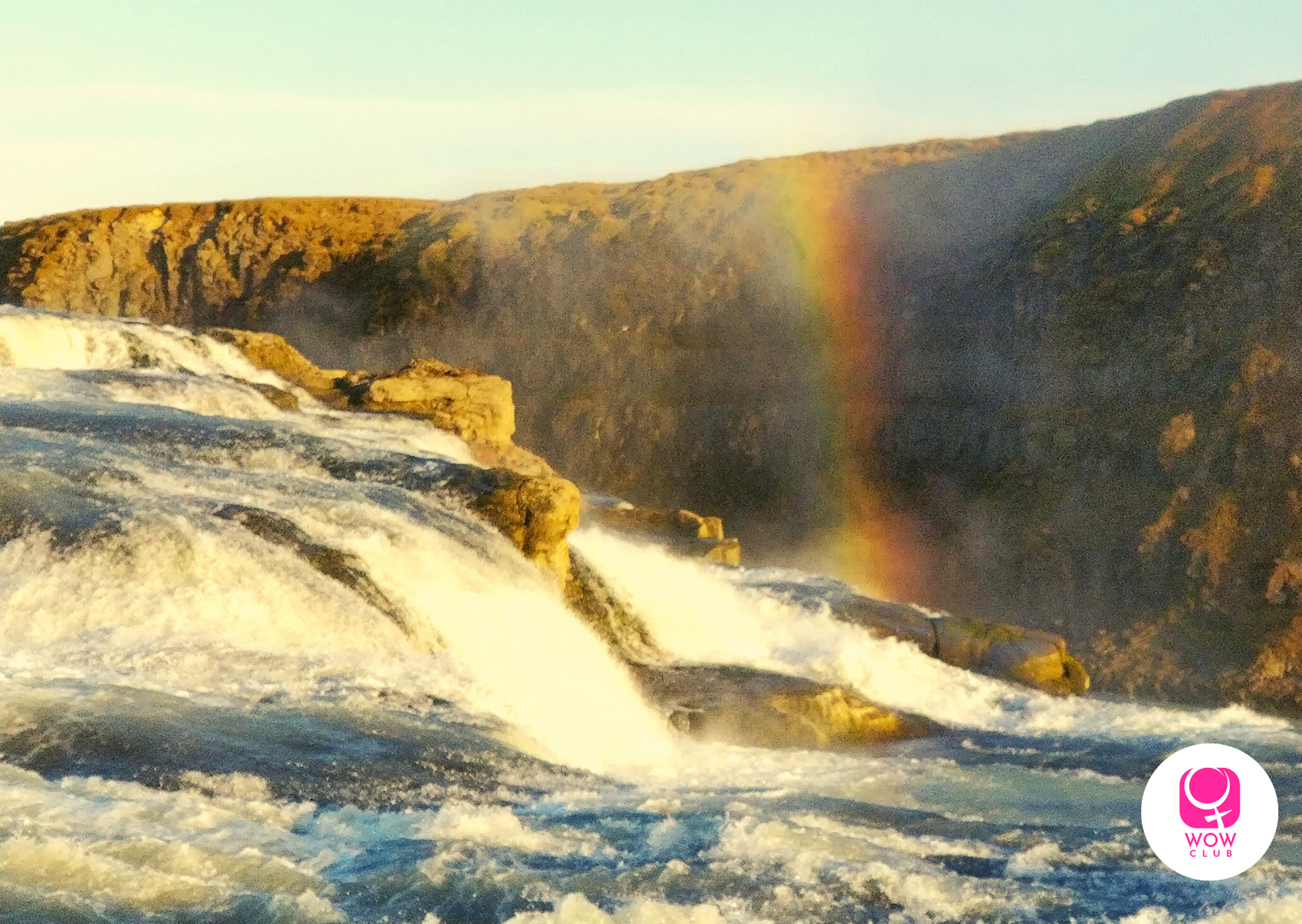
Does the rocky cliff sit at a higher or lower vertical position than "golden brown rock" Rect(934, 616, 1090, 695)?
higher

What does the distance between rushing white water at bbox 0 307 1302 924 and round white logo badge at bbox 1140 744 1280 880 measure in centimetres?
Result: 23

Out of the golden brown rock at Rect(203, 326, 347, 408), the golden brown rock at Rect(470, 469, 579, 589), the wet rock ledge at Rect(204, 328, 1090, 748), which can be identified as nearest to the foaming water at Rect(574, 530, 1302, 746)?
the wet rock ledge at Rect(204, 328, 1090, 748)

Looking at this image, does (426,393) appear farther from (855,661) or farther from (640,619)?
(855,661)

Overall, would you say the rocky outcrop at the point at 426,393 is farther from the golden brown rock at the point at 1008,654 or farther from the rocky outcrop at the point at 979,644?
the golden brown rock at the point at 1008,654

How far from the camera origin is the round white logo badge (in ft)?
33.2

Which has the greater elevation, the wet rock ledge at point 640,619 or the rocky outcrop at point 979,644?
the wet rock ledge at point 640,619

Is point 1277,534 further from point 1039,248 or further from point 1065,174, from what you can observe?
point 1065,174

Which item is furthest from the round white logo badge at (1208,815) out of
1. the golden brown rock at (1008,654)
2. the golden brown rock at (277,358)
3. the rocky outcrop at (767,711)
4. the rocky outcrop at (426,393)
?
the golden brown rock at (277,358)

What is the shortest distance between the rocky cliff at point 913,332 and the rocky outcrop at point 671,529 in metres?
8.86

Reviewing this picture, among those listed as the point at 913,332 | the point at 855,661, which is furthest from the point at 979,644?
the point at 913,332

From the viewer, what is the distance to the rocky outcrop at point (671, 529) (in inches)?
998

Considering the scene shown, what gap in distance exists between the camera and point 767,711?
16.2 metres

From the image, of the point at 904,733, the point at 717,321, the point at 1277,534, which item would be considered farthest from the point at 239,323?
the point at 904,733

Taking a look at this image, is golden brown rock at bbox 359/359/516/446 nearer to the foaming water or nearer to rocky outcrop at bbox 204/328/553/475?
rocky outcrop at bbox 204/328/553/475
